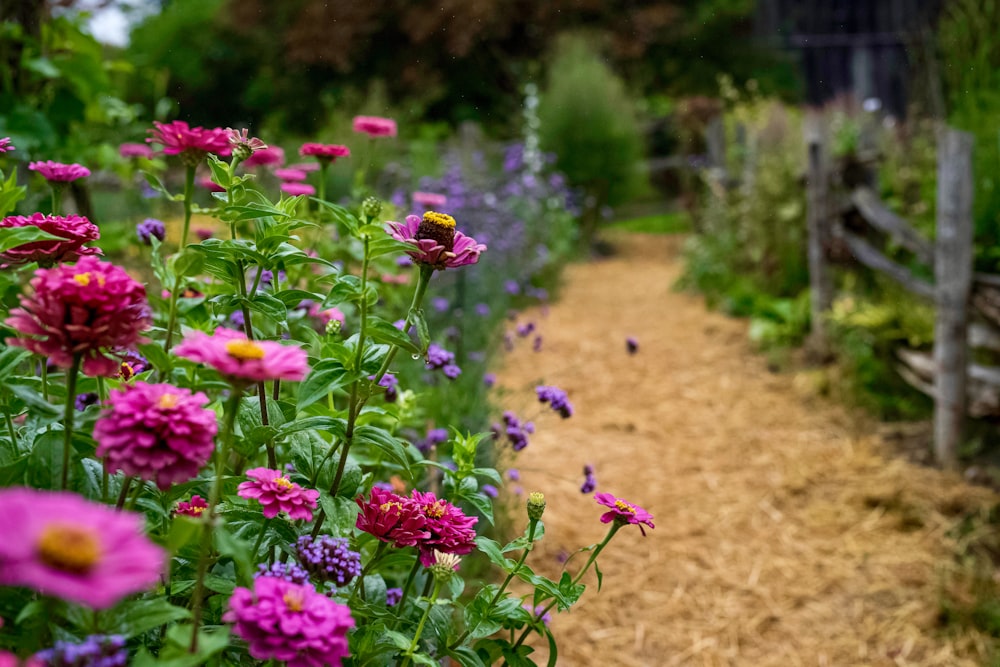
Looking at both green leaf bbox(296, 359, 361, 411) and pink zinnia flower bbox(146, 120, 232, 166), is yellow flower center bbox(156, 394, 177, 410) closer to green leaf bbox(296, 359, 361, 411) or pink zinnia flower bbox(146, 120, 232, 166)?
green leaf bbox(296, 359, 361, 411)

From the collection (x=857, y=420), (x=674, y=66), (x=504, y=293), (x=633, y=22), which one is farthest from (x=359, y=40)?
(x=857, y=420)

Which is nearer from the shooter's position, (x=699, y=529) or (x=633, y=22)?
(x=699, y=529)

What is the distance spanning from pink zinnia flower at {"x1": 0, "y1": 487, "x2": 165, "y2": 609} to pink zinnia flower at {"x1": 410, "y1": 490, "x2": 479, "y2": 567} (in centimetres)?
49

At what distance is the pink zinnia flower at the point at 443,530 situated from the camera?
3.07ft

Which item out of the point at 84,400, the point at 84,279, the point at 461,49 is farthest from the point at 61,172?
the point at 461,49

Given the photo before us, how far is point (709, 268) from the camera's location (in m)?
5.89

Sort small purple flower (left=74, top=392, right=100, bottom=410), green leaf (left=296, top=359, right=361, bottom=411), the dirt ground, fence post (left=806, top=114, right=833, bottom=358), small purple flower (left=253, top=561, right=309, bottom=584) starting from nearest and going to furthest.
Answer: small purple flower (left=253, top=561, right=309, bottom=584)
green leaf (left=296, top=359, right=361, bottom=411)
small purple flower (left=74, top=392, right=100, bottom=410)
the dirt ground
fence post (left=806, top=114, right=833, bottom=358)

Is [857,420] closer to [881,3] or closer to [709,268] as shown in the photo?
[709,268]

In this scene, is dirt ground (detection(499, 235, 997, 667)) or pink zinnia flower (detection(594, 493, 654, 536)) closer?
pink zinnia flower (detection(594, 493, 654, 536))

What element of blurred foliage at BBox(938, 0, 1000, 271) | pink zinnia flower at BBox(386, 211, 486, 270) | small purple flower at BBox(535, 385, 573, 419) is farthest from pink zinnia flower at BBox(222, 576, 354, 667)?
blurred foliage at BBox(938, 0, 1000, 271)

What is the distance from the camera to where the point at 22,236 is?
0.80 metres

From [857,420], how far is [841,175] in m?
1.37

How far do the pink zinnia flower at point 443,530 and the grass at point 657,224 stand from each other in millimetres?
8932

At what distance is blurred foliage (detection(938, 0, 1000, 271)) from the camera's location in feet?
10.3
